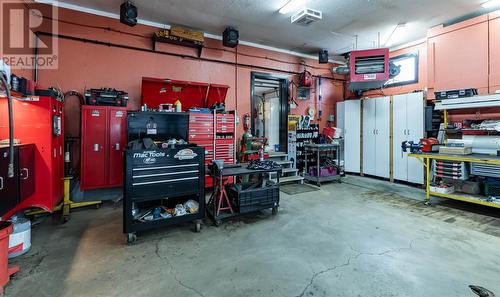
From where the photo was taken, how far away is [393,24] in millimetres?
4848

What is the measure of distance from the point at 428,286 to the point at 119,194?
433 cm

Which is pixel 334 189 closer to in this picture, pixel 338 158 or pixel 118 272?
pixel 338 158

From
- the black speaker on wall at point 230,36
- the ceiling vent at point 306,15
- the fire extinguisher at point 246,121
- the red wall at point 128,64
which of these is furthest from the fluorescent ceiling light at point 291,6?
the fire extinguisher at point 246,121

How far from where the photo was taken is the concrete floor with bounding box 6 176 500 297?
1899 millimetres

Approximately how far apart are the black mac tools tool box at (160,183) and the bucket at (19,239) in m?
0.92

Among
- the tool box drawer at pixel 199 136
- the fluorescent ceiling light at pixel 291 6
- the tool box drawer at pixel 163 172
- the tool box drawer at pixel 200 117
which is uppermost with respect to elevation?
the fluorescent ceiling light at pixel 291 6

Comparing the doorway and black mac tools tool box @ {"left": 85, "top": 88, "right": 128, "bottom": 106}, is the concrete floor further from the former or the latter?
the doorway

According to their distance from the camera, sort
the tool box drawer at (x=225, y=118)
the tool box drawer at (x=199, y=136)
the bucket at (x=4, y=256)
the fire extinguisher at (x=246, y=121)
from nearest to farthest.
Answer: the bucket at (x=4, y=256)
the tool box drawer at (x=199, y=136)
the tool box drawer at (x=225, y=118)
the fire extinguisher at (x=246, y=121)

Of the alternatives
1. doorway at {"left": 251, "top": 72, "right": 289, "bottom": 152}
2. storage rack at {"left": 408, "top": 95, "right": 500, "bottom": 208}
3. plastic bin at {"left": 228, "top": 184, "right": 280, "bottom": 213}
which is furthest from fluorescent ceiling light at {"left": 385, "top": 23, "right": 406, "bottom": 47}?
plastic bin at {"left": 228, "top": 184, "right": 280, "bottom": 213}

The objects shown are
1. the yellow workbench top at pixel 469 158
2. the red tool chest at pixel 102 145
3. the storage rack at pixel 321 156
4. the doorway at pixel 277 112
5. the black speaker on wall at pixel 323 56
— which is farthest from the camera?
the black speaker on wall at pixel 323 56

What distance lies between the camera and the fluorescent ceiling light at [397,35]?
5.00m

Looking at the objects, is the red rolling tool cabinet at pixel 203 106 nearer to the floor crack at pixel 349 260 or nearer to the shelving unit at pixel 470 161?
the floor crack at pixel 349 260

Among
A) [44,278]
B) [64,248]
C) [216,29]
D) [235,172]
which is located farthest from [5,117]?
[216,29]

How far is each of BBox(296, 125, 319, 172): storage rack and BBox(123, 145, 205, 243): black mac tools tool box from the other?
374 centimetres
